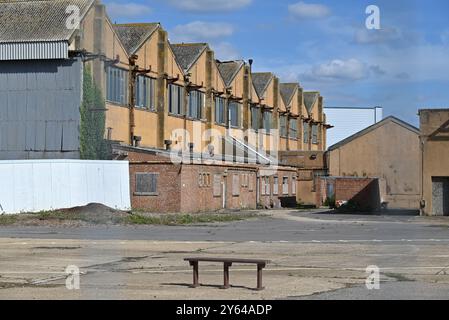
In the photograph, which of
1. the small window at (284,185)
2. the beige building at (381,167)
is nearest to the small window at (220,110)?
the small window at (284,185)

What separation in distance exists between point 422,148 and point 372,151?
38.9 feet

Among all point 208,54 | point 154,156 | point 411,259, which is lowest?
point 411,259

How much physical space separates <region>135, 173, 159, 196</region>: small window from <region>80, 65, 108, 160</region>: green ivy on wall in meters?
2.55

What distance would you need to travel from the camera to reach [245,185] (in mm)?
60750

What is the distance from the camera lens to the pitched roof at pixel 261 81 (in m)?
88.4

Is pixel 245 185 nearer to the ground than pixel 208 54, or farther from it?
nearer to the ground

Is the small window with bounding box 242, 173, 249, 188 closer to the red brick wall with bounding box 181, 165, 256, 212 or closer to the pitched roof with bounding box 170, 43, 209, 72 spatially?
the red brick wall with bounding box 181, 165, 256, 212

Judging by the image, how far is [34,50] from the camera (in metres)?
51.6

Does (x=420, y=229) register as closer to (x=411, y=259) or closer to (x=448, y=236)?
(x=448, y=236)

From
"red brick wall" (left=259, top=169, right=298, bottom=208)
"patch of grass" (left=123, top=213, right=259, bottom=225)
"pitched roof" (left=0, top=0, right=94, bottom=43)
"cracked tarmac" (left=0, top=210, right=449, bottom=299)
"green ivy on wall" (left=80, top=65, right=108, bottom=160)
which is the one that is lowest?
"cracked tarmac" (left=0, top=210, right=449, bottom=299)

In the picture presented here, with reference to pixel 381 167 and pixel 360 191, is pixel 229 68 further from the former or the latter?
pixel 381 167

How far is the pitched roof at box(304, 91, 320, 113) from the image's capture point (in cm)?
10603

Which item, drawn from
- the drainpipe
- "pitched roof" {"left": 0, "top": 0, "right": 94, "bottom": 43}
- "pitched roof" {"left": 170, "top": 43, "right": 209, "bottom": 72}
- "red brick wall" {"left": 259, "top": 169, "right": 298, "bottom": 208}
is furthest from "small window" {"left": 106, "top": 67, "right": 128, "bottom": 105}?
"red brick wall" {"left": 259, "top": 169, "right": 298, "bottom": 208}

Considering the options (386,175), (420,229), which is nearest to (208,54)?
(386,175)
